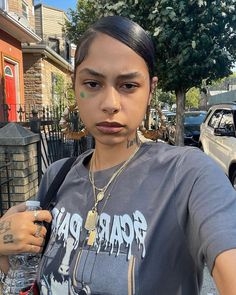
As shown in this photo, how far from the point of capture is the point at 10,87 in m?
11.8

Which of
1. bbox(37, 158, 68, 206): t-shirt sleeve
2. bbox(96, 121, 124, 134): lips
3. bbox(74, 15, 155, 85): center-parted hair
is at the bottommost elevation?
bbox(37, 158, 68, 206): t-shirt sleeve

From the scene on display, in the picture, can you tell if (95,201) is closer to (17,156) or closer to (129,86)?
(129,86)

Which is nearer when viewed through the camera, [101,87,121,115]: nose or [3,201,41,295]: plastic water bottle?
[101,87,121,115]: nose

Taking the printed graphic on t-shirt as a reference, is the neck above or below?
above

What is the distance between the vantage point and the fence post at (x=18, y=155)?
3.72 meters

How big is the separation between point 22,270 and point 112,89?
2.24 feet

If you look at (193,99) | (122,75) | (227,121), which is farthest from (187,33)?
(193,99)

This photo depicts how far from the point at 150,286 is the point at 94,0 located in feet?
32.0

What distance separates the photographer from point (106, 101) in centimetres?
107

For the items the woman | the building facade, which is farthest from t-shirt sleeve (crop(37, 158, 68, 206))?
the building facade

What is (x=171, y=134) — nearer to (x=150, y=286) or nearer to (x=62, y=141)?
(x=62, y=141)

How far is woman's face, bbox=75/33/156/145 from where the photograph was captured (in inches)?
42.0

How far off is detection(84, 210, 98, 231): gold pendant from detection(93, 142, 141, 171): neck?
0.17 metres

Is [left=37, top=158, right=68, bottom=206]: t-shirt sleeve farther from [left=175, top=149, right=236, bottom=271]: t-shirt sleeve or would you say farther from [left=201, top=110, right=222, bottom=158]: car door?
[left=201, top=110, right=222, bottom=158]: car door
